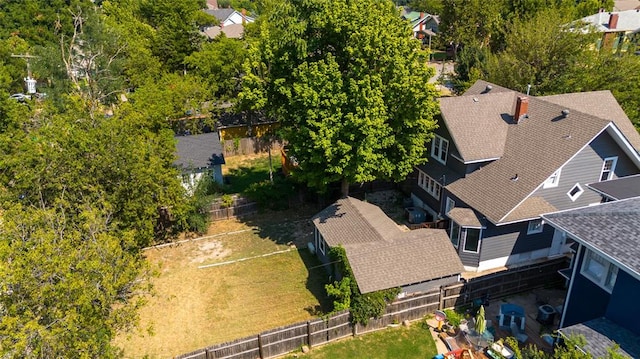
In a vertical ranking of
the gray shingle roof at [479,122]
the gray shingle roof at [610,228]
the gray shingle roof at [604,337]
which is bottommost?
the gray shingle roof at [604,337]

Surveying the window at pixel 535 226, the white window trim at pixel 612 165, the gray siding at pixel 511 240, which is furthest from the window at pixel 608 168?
the window at pixel 535 226

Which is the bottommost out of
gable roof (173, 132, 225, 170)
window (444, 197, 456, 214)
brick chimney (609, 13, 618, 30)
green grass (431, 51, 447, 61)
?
window (444, 197, 456, 214)

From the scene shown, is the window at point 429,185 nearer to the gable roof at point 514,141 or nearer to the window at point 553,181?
the gable roof at point 514,141

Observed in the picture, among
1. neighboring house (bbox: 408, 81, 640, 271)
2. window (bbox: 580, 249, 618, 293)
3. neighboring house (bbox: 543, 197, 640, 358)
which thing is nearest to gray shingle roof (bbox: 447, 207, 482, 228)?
neighboring house (bbox: 408, 81, 640, 271)

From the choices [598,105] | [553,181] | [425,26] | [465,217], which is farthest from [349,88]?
[425,26]

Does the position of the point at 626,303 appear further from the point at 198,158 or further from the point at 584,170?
the point at 198,158

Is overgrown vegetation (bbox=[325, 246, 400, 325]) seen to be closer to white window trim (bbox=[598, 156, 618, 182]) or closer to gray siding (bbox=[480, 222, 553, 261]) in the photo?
gray siding (bbox=[480, 222, 553, 261])
